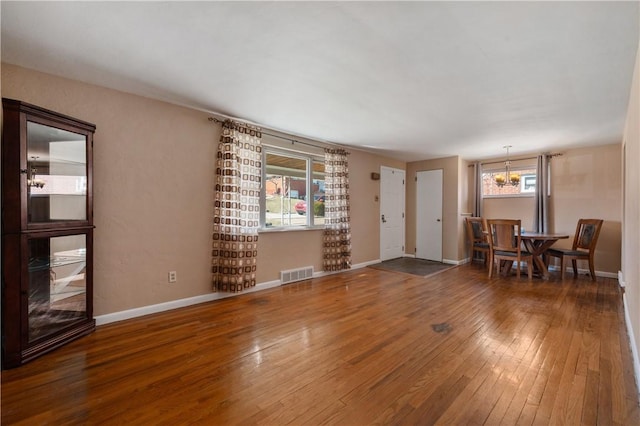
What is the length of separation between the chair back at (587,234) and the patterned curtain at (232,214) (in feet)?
17.2

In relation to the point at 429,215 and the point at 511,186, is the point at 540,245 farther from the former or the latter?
the point at 429,215

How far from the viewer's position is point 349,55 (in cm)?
204

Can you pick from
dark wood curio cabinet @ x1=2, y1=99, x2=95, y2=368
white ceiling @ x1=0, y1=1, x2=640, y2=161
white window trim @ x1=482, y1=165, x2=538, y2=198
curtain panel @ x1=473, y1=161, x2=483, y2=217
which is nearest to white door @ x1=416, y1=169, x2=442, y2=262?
curtain panel @ x1=473, y1=161, x2=483, y2=217

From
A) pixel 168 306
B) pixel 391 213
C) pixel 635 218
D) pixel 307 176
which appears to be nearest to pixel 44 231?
pixel 168 306

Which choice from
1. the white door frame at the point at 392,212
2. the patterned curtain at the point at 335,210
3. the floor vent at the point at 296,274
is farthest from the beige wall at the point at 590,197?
the floor vent at the point at 296,274

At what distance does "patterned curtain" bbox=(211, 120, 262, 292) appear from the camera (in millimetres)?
3316

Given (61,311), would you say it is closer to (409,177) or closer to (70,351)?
(70,351)

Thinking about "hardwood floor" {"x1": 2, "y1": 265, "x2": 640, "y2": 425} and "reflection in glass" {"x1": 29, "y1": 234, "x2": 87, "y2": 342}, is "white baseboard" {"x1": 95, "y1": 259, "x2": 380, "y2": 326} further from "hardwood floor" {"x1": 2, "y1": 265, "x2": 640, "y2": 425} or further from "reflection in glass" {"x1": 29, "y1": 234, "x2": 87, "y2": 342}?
"reflection in glass" {"x1": 29, "y1": 234, "x2": 87, "y2": 342}

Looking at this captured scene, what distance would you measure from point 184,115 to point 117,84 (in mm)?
668

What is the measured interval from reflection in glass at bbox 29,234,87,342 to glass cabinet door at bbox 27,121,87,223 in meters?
0.22

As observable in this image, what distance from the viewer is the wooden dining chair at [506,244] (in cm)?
429

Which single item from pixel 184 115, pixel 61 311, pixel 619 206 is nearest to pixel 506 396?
pixel 61 311

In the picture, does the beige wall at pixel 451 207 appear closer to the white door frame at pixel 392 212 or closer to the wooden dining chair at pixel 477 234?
the wooden dining chair at pixel 477 234

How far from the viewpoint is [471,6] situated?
1540 millimetres
